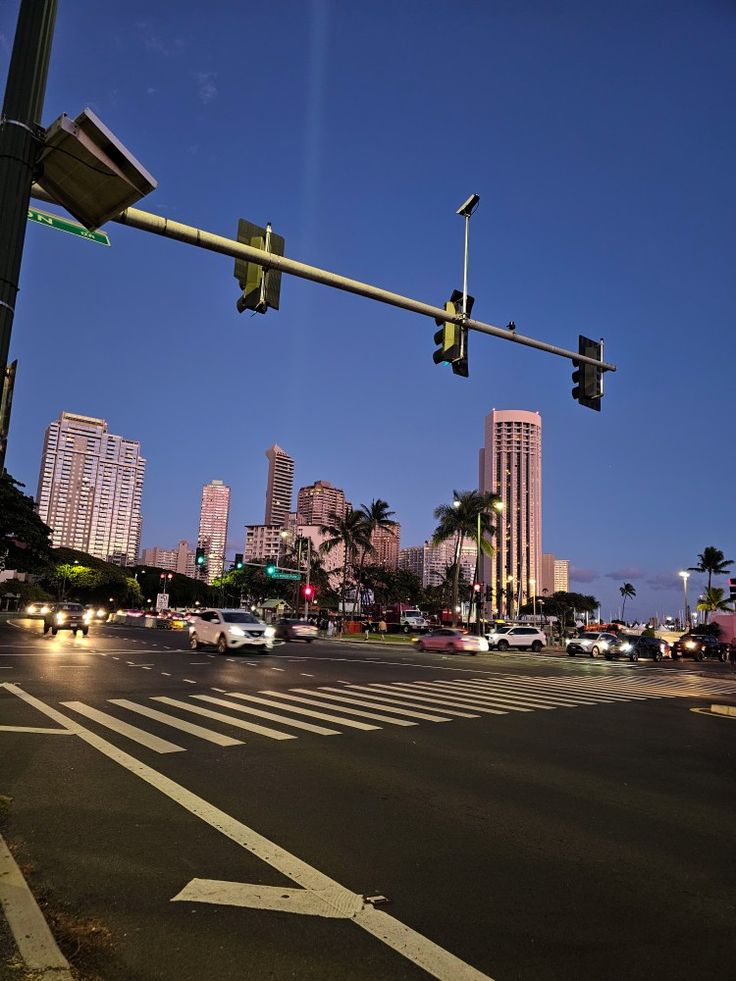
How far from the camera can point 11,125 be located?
458 cm

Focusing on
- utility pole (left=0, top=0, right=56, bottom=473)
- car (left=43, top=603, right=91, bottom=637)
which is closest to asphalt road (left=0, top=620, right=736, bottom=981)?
utility pole (left=0, top=0, right=56, bottom=473)

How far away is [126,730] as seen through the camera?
29.3 feet

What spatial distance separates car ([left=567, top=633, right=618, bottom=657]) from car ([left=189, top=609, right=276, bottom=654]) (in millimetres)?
23341

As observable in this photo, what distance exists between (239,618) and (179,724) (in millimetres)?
16804

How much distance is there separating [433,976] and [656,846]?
9.07 feet

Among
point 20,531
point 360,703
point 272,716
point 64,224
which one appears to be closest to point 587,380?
point 360,703

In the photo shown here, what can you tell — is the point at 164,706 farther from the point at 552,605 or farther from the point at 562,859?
the point at 552,605

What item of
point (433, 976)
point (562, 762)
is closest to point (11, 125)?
point (433, 976)

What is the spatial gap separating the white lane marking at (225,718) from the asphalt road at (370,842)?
0.06m

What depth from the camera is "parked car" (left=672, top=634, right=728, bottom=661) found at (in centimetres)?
4525

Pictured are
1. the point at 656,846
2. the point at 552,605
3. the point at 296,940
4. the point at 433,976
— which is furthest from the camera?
the point at 552,605

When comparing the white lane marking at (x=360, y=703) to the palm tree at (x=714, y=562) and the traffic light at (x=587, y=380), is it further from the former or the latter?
the palm tree at (x=714, y=562)

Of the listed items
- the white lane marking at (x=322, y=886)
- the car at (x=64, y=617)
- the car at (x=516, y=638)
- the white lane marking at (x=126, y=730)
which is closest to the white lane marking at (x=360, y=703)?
the white lane marking at (x=126, y=730)

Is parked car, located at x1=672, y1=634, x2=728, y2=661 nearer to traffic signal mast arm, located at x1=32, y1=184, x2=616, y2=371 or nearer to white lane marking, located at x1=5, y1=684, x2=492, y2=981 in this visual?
traffic signal mast arm, located at x1=32, y1=184, x2=616, y2=371
